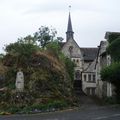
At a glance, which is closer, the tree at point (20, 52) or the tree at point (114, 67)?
the tree at point (20, 52)

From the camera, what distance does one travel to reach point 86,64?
347 feet

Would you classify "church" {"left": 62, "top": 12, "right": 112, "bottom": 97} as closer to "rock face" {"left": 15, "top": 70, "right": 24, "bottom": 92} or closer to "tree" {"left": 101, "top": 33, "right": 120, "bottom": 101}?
"tree" {"left": 101, "top": 33, "right": 120, "bottom": 101}

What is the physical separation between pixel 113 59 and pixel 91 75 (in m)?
35.4

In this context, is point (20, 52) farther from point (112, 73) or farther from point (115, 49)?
point (115, 49)

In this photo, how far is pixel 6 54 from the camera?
46.3 meters

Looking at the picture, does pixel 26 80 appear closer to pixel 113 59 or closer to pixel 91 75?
pixel 113 59

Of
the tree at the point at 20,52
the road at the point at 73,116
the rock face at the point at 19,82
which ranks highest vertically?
the tree at the point at 20,52

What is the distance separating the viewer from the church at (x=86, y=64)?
6849cm

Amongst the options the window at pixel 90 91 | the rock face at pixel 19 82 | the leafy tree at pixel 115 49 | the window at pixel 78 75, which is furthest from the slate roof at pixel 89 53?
the rock face at pixel 19 82

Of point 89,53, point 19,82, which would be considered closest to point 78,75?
point 89,53

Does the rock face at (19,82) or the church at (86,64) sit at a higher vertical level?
the church at (86,64)

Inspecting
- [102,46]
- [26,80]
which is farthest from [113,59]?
[26,80]

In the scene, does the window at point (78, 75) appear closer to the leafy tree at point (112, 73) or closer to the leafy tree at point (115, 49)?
the leafy tree at point (115, 49)

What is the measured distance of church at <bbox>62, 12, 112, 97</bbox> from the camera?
68.5 metres
